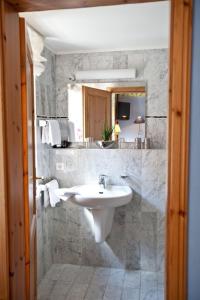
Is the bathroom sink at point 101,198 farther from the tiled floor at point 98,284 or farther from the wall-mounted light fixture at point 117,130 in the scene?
the tiled floor at point 98,284

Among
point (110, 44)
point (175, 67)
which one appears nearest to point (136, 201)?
point (110, 44)

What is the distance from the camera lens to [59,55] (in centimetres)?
305

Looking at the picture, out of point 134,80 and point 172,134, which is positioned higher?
point 134,80

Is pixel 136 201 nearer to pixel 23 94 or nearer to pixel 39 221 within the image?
pixel 39 221

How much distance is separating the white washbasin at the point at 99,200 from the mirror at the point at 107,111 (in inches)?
20.9

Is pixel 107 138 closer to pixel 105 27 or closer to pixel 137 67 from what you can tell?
pixel 137 67

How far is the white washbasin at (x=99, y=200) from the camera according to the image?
2508 mm

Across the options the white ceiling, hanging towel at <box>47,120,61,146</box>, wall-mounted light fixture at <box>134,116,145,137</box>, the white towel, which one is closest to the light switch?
the white towel

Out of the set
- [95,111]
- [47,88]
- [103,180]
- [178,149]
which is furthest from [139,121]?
[178,149]

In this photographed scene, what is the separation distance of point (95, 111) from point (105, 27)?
0.91 metres

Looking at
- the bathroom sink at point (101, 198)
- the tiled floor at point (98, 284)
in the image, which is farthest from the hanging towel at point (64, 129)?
the tiled floor at point (98, 284)

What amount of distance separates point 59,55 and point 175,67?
2.21m

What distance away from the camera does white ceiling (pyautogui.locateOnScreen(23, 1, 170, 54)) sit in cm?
201

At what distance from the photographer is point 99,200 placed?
2486 millimetres
